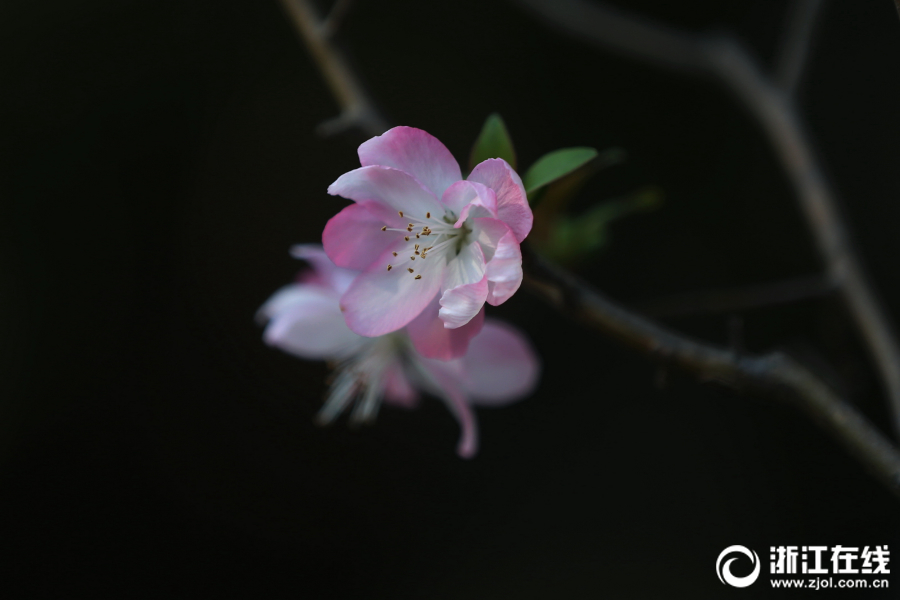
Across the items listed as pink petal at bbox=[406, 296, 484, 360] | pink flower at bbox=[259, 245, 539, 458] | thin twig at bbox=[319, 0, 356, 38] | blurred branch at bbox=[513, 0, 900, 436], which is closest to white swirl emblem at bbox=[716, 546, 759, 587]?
blurred branch at bbox=[513, 0, 900, 436]

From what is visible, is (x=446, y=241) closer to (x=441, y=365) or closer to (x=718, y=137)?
(x=441, y=365)

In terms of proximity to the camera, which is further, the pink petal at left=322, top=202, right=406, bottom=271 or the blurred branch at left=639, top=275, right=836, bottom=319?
the blurred branch at left=639, top=275, right=836, bottom=319

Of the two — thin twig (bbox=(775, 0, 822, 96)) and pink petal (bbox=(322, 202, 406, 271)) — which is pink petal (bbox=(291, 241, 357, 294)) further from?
thin twig (bbox=(775, 0, 822, 96))

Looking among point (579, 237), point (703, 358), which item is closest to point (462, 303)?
point (703, 358)

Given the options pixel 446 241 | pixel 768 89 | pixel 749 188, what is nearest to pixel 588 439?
pixel 749 188

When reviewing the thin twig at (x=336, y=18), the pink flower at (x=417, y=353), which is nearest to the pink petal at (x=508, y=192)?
the pink flower at (x=417, y=353)

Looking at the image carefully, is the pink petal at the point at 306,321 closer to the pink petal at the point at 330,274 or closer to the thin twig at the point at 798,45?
the pink petal at the point at 330,274
